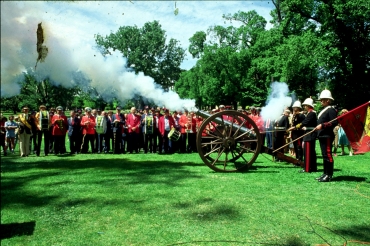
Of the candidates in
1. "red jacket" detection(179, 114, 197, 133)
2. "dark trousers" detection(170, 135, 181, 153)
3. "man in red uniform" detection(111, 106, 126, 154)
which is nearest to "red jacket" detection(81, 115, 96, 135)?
"man in red uniform" detection(111, 106, 126, 154)

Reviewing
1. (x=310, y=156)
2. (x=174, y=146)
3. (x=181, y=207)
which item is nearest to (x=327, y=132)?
(x=310, y=156)

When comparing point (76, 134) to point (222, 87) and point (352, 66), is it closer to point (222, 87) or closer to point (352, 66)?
point (352, 66)

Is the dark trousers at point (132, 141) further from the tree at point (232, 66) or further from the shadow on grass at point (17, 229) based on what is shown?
the tree at point (232, 66)

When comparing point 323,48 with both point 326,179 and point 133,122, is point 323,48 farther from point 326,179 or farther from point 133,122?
point 326,179

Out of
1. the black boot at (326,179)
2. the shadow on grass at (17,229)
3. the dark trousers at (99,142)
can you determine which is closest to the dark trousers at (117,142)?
the dark trousers at (99,142)

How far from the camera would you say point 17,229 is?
4137mm

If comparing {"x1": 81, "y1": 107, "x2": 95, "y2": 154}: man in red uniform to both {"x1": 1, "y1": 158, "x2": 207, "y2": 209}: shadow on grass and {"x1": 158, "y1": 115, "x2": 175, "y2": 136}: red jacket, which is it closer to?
{"x1": 1, "y1": 158, "x2": 207, "y2": 209}: shadow on grass

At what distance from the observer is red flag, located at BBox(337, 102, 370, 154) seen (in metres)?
7.02

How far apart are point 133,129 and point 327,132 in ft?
23.2

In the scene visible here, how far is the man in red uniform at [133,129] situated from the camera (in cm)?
1210

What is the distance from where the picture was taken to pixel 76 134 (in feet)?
38.4

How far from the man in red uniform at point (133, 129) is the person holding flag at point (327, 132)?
693 cm

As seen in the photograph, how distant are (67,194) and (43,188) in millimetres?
765

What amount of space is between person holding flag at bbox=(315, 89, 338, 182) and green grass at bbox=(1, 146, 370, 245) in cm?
29
